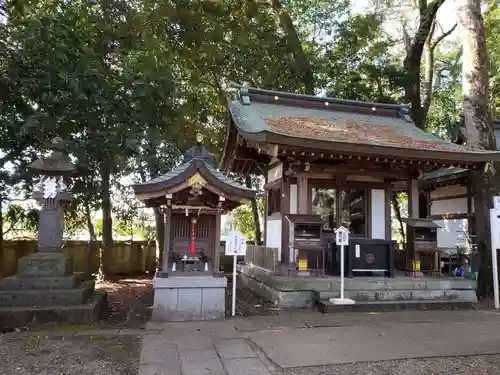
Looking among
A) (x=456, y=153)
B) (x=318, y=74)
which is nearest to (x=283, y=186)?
(x=456, y=153)

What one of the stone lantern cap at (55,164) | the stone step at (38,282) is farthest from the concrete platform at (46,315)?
the stone lantern cap at (55,164)

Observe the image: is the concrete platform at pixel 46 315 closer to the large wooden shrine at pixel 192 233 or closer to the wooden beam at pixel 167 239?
the large wooden shrine at pixel 192 233

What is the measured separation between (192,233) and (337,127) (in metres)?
4.90

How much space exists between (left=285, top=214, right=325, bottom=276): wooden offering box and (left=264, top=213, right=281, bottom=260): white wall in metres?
1.01

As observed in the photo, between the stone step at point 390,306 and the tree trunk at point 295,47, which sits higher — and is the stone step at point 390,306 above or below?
below

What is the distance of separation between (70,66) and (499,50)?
1737 centimetres

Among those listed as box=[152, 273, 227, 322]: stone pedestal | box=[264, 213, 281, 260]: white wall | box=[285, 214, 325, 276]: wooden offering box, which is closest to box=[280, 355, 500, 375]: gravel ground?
box=[152, 273, 227, 322]: stone pedestal

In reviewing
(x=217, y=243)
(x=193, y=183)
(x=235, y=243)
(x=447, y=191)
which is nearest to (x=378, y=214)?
(x=447, y=191)

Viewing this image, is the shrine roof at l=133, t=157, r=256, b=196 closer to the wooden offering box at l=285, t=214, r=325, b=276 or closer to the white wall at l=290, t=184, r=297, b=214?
the wooden offering box at l=285, t=214, r=325, b=276

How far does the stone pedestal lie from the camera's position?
20.6 feet

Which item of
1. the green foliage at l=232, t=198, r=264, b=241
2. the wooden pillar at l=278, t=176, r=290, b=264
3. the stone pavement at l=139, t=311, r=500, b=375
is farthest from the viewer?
the green foliage at l=232, t=198, r=264, b=241

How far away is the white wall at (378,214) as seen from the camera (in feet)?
30.6

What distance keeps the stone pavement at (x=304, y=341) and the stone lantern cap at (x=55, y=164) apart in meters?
3.25

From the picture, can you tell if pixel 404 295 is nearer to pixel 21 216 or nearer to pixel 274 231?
pixel 274 231
